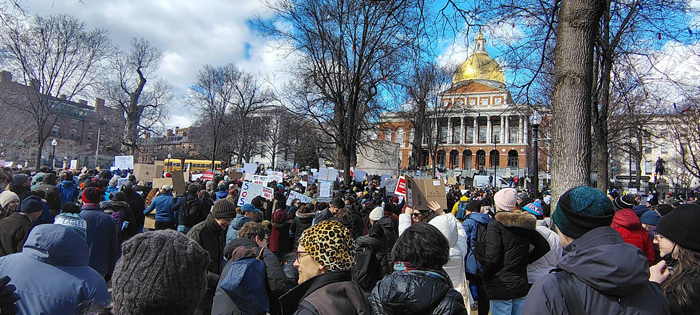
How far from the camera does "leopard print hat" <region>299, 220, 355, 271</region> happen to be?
2.24 m

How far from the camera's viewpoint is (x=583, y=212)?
6.86 ft

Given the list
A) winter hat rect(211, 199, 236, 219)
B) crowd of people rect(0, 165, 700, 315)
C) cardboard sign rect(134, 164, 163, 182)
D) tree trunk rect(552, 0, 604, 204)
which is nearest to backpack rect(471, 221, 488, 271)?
crowd of people rect(0, 165, 700, 315)

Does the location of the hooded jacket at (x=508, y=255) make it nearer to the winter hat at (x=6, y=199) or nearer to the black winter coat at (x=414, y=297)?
the black winter coat at (x=414, y=297)

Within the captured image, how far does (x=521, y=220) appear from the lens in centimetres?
368

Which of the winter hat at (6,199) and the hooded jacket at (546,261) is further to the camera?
the winter hat at (6,199)

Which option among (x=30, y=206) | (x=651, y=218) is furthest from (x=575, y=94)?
(x=30, y=206)

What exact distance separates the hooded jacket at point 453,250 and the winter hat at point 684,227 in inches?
81.3

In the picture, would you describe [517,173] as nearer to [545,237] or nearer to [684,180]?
[684,180]

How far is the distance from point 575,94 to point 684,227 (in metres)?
3.37

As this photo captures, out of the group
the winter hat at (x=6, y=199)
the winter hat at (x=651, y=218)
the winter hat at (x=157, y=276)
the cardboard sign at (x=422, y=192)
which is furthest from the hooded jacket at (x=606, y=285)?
the winter hat at (x=6, y=199)

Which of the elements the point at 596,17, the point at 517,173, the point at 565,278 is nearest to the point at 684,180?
the point at 517,173

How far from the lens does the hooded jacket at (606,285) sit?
5.34 feet

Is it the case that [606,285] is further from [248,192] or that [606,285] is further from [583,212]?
[248,192]

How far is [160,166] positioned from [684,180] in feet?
193
